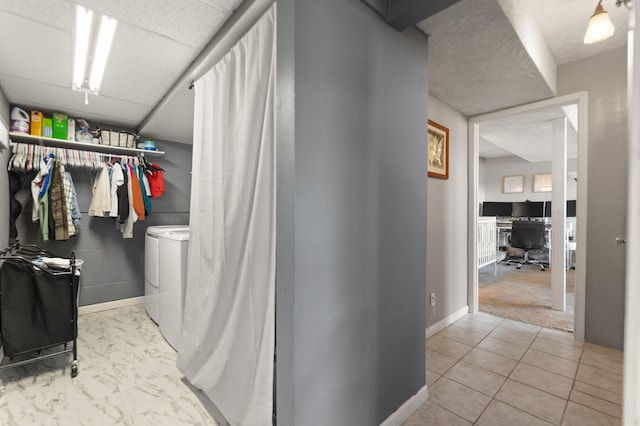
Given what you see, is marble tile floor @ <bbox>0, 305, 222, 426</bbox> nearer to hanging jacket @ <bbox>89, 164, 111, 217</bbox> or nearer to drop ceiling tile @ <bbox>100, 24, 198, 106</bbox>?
hanging jacket @ <bbox>89, 164, 111, 217</bbox>

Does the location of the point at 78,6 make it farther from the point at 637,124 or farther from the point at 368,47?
the point at 637,124

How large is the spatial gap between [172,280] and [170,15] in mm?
1793

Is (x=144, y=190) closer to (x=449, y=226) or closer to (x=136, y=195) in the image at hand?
(x=136, y=195)

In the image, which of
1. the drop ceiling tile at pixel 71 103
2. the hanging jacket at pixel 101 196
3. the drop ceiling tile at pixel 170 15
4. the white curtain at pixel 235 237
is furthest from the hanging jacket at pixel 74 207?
the drop ceiling tile at pixel 170 15

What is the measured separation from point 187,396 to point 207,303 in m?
0.63

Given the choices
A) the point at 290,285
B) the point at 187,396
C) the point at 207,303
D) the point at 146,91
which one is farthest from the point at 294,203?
the point at 146,91

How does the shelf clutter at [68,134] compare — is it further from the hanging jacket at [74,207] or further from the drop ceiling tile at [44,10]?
the drop ceiling tile at [44,10]

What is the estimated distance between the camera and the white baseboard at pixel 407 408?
57.4 inches

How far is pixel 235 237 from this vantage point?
4.83 feet

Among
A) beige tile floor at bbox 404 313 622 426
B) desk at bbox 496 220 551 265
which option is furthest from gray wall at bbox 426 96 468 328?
desk at bbox 496 220 551 265

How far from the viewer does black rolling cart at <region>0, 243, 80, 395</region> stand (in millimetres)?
1776

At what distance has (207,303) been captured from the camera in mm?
1664

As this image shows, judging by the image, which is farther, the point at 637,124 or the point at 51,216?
the point at 51,216

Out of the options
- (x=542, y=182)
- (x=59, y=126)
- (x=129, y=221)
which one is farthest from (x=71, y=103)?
(x=542, y=182)
